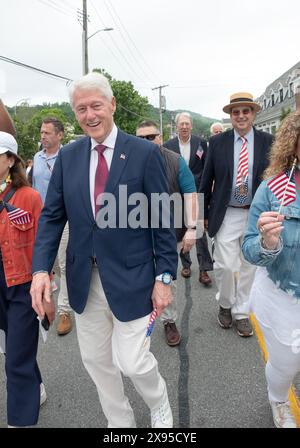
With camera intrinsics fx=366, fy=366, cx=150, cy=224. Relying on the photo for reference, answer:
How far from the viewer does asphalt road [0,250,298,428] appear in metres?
2.43

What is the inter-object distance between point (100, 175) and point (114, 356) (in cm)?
101

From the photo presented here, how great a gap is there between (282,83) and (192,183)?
147 feet

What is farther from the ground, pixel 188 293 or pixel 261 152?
pixel 261 152

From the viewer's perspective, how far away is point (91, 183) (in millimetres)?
1987

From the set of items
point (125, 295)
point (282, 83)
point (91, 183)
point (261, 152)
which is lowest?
point (125, 295)

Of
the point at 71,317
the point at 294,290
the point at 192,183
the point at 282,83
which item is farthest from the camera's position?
the point at 282,83

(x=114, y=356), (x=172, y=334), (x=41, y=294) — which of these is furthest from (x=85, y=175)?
(x=172, y=334)

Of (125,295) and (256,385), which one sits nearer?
(125,295)

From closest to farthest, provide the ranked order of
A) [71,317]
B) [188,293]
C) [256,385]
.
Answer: [256,385] → [71,317] → [188,293]

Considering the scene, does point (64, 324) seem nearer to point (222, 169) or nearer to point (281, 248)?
point (222, 169)

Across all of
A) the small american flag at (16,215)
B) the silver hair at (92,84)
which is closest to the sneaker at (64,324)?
the small american flag at (16,215)

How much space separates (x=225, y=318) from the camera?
3.69m
